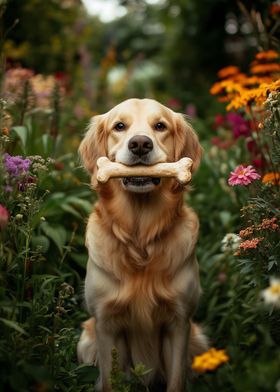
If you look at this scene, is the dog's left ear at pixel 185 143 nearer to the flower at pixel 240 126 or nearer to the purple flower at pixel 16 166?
the purple flower at pixel 16 166

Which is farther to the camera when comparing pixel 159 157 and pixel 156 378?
pixel 156 378

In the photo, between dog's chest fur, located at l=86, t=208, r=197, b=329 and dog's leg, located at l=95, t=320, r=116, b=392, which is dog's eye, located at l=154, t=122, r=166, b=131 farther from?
dog's leg, located at l=95, t=320, r=116, b=392

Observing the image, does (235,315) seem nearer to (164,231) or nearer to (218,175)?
(164,231)

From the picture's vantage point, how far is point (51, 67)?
26.1 feet

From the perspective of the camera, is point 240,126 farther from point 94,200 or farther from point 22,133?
point 22,133

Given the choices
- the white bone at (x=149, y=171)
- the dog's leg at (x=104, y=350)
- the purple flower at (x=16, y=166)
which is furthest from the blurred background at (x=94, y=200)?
the white bone at (x=149, y=171)

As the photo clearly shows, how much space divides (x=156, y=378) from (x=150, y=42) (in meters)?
11.0

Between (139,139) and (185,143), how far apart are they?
570 mm

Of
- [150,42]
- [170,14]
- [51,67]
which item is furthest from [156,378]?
[150,42]

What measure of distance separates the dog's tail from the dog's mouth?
924 millimetres

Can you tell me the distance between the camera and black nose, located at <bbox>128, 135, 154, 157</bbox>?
260 cm

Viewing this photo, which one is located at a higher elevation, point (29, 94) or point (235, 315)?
point (29, 94)

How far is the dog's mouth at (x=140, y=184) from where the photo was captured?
107 inches

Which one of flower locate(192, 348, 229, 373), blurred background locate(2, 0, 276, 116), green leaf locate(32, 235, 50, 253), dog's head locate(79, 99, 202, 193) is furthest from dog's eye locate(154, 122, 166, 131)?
blurred background locate(2, 0, 276, 116)
